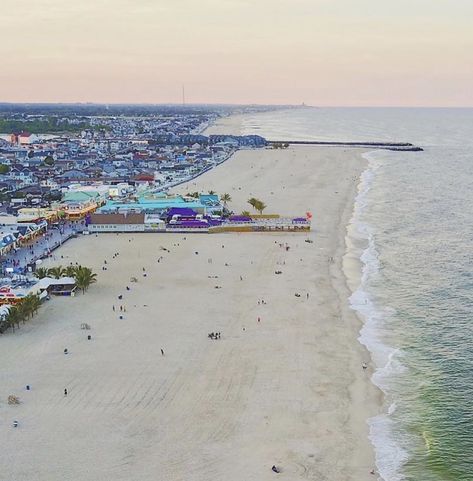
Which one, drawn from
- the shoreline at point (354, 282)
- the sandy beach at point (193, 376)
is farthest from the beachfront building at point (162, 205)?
the shoreline at point (354, 282)

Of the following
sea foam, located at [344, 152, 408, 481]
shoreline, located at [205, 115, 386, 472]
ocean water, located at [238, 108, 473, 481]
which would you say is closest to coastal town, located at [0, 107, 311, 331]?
shoreline, located at [205, 115, 386, 472]

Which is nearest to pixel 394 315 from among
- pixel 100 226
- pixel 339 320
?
pixel 339 320

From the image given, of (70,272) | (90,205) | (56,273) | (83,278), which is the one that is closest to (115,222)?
(90,205)

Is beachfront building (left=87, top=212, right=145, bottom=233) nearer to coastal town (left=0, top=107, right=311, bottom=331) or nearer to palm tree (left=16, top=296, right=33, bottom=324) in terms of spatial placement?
coastal town (left=0, top=107, right=311, bottom=331)

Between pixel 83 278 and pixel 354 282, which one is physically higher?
pixel 83 278

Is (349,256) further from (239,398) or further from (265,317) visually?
(239,398)

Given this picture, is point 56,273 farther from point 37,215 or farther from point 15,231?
point 37,215

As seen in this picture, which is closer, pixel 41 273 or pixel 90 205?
pixel 41 273
